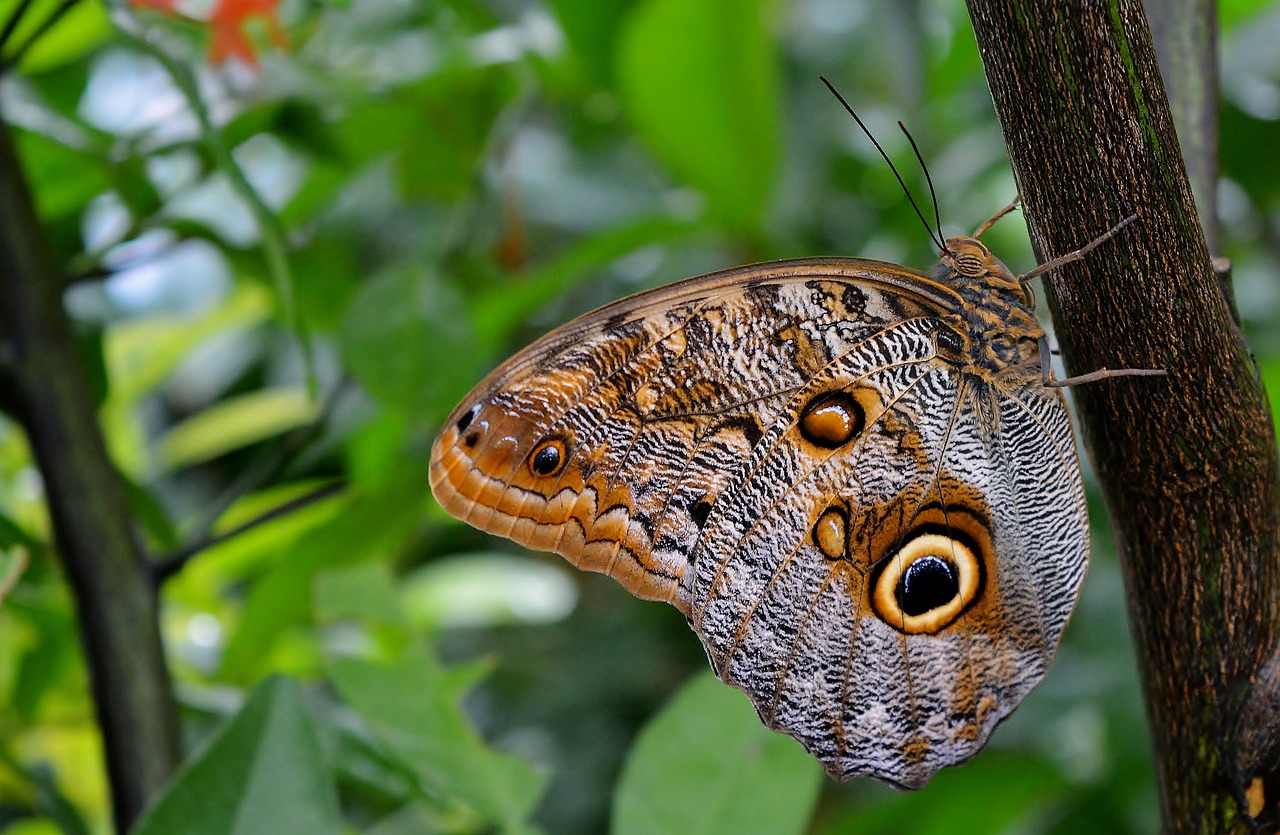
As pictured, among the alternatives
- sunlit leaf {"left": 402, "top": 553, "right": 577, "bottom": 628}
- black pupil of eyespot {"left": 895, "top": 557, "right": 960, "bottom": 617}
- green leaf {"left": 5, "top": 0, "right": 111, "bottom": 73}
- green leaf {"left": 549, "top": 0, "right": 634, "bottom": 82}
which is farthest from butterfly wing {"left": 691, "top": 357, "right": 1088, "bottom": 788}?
sunlit leaf {"left": 402, "top": 553, "right": 577, "bottom": 628}

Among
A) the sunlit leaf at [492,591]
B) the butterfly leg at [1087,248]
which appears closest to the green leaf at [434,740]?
the butterfly leg at [1087,248]

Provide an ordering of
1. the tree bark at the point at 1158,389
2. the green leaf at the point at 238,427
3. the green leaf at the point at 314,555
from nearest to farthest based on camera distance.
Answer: the tree bark at the point at 1158,389
the green leaf at the point at 314,555
the green leaf at the point at 238,427

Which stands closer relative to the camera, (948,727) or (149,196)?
(948,727)

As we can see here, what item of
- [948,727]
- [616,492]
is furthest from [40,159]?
[948,727]

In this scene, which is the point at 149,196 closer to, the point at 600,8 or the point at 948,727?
the point at 600,8

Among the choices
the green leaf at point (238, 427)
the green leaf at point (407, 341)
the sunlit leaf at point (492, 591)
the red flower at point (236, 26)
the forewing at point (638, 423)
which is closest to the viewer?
the forewing at point (638, 423)

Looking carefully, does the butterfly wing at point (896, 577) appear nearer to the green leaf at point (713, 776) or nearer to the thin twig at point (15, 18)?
the green leaf at point (713, 776)
